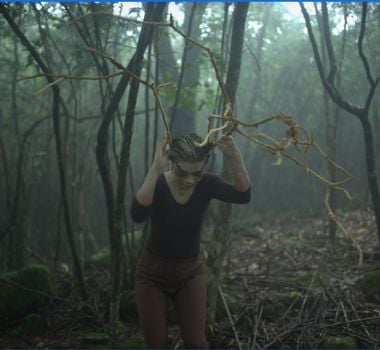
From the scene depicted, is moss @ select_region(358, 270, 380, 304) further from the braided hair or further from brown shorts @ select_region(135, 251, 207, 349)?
the braided hair

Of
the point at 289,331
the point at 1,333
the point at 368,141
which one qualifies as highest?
the point at 368,141

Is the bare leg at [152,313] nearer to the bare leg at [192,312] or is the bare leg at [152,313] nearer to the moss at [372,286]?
the bare leg at [192,312]


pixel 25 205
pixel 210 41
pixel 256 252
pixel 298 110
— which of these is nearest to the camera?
pixel 25 205

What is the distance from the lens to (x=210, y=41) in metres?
8.70

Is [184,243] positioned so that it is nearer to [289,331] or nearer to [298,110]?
[289,331]

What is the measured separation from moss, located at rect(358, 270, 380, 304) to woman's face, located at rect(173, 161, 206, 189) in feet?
8.69

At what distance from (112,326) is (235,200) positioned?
5.23 ft

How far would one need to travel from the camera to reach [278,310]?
475 cm

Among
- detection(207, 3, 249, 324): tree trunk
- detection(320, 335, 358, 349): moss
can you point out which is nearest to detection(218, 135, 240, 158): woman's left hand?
detection(207, 3, 249, 324): tree trunk

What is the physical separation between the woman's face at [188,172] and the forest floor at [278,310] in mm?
1719

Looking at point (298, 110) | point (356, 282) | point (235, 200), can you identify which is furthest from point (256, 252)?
point (298, 110)

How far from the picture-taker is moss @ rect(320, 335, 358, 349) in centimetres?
391

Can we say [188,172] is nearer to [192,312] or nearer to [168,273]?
[168,273]

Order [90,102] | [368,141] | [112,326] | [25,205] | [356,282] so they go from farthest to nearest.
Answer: [90,102]
[25,205]
[356,282]
[368,141]
[112,326]
